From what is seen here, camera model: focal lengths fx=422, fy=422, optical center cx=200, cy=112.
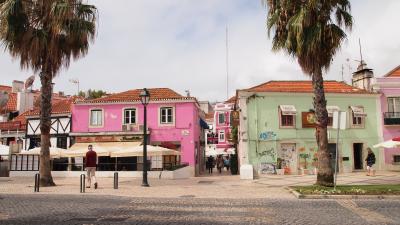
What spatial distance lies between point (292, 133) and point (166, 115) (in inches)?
374

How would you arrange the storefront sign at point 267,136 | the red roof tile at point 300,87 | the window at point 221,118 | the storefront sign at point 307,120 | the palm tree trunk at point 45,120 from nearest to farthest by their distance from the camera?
the palm tree trunk at point 45,120 → the storefront sign at point 267,136 → the storefront sign at point 307,120 → the red roof tile at point 300,87 → the window at point 221,118

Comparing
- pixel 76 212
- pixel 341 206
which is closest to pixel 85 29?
pixel 76 212

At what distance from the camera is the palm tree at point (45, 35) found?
1695 centimetres

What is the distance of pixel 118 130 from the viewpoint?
32281 millimetres

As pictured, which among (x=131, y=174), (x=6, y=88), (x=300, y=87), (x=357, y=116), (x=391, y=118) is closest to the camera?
(x=131, y=174)

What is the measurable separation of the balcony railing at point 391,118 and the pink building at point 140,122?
13614 millimetres

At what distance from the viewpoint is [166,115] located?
105 feet

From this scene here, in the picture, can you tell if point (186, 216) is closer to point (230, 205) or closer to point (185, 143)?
point (230, 205)

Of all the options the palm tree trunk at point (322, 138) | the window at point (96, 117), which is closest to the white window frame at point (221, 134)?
the window at point (96, 117)

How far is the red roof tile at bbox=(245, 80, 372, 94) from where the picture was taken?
1156 inches

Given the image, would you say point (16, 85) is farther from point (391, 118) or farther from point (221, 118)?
point (391, 118)

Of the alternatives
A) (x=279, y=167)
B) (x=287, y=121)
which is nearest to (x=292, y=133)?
(x=287, y=121)

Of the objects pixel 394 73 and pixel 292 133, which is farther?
pixel 394 73

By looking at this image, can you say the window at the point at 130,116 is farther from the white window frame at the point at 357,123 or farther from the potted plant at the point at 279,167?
the white window frame at the point at 357,123
